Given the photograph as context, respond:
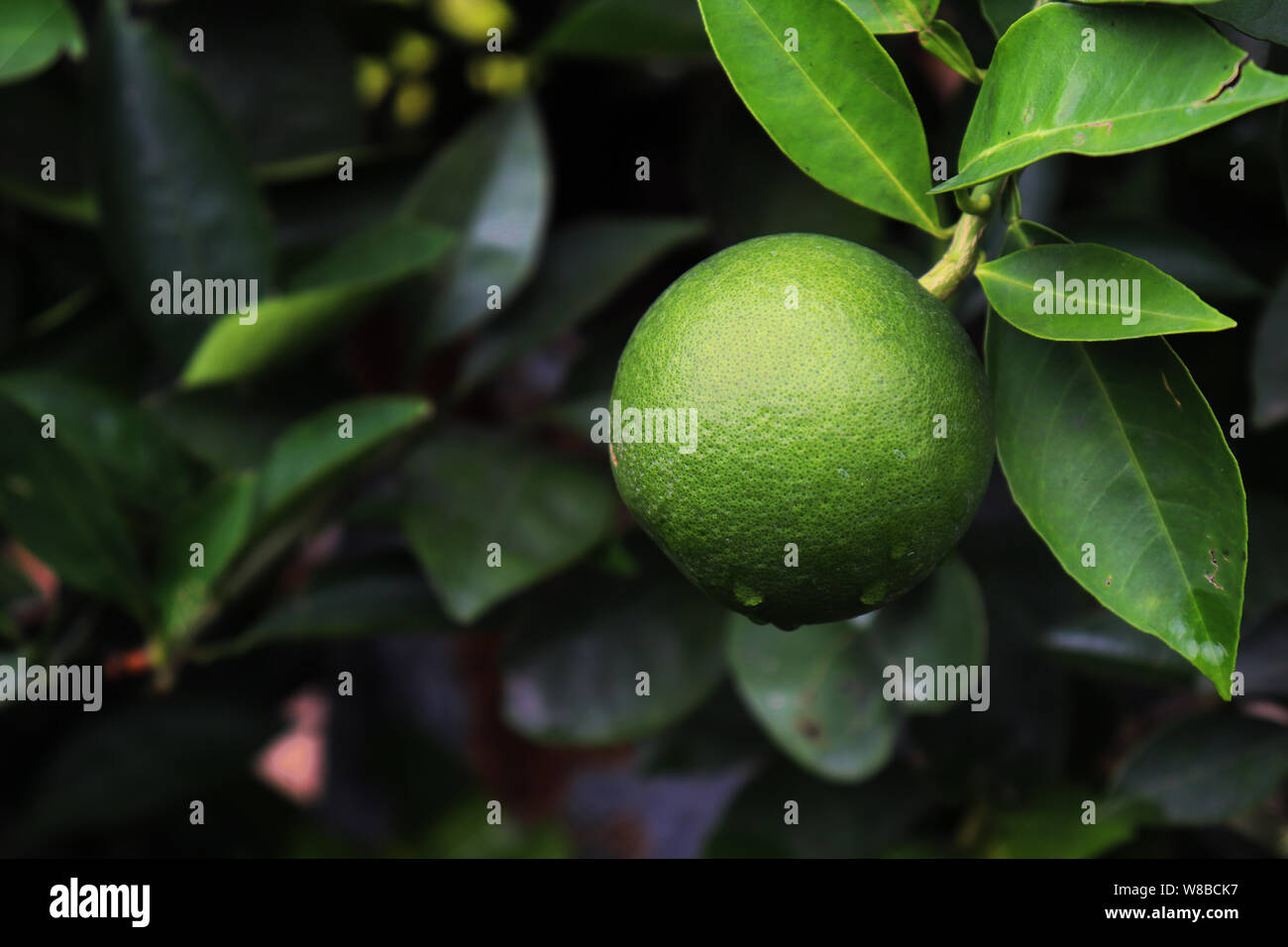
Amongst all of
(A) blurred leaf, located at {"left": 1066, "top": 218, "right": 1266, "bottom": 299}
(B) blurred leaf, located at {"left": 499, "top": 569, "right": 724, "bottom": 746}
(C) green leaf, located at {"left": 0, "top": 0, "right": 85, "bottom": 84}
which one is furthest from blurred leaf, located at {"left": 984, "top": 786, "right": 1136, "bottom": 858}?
(C) green leaf, located at {"left": 0, "top": 0, "right": 85, "bottom": 84}

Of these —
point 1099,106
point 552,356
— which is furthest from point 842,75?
point 552,356

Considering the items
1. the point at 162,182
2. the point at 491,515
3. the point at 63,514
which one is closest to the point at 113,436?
the point at 63,514

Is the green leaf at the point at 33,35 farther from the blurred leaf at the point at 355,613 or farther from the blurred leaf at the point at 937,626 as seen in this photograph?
the blurred leaf at the point at 937,626

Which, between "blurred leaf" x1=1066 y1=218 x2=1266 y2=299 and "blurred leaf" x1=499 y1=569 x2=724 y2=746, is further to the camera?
"blurred leaf" x1=499 y1=569 x2=724 y2=746

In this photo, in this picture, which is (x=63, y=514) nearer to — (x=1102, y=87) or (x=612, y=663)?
(x=612, y=663)

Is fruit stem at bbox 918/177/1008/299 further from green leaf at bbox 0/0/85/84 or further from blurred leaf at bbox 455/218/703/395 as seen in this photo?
green leaf at bbox 0/0/85/84

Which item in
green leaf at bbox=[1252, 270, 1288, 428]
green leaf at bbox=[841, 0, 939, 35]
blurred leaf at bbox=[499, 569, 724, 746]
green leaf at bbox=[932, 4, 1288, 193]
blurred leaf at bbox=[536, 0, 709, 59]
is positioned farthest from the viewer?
blurred leaf at bbox=[499, 569, 724, 746]
